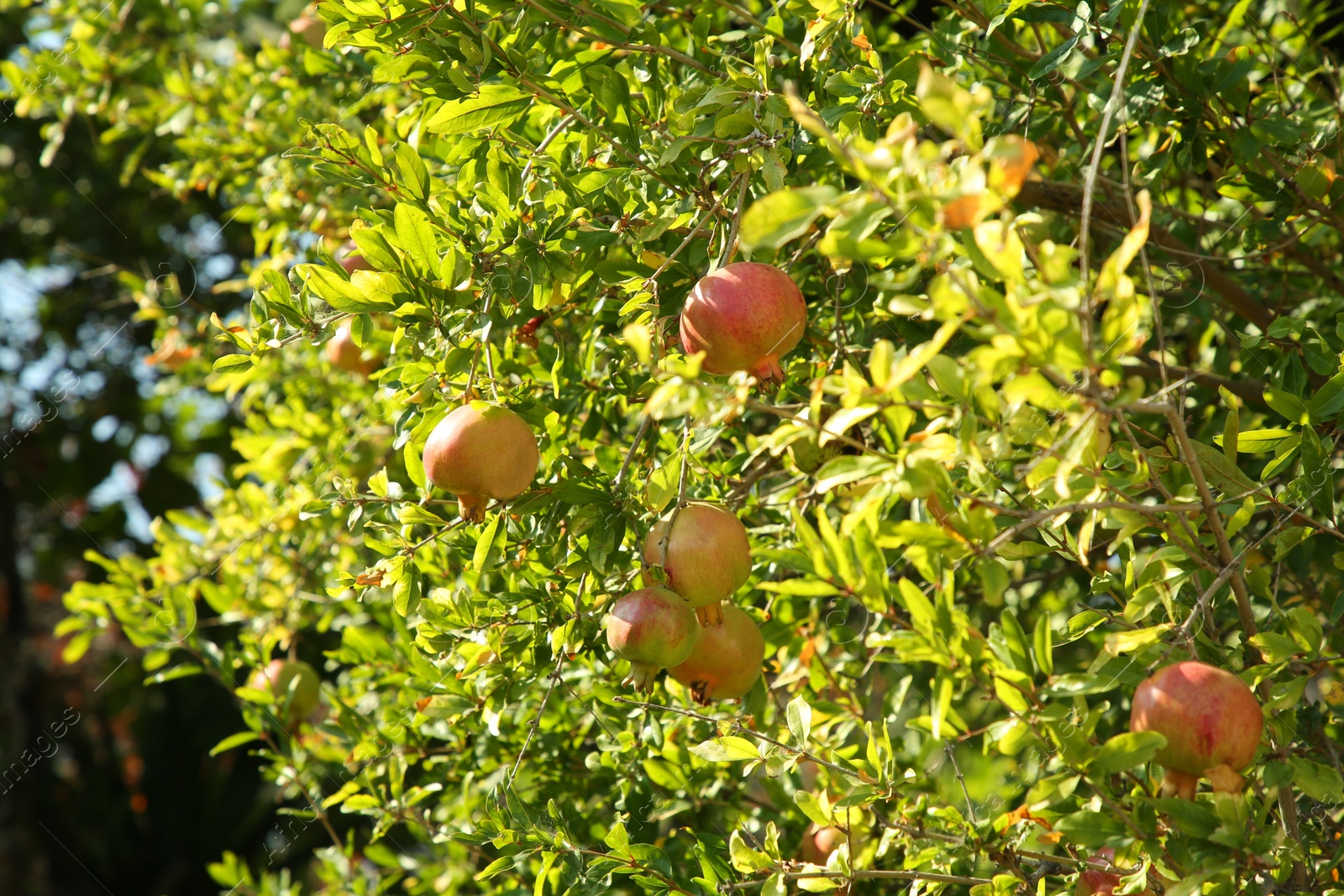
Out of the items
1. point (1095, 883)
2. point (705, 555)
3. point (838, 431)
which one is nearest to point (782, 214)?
point (838, 431)

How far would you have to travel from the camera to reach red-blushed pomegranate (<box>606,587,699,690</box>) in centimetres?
112

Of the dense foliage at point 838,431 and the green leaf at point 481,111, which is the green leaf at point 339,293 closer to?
the dense foliage at point 838,431

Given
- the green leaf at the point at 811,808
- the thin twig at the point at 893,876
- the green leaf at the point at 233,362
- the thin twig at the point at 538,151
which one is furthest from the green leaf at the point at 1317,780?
the green leaf at the point at 233,362

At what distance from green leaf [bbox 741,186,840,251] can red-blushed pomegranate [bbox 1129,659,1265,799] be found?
0.55 metres

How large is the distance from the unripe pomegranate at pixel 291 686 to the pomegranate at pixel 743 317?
1360 millimetres

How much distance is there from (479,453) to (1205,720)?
762 millimetres

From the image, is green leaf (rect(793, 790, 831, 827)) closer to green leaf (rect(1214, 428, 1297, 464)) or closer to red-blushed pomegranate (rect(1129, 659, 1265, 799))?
red-blushed pomegranate (rect(1129, 659, 1265, 799))

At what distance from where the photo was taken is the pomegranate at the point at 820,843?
1.45 m

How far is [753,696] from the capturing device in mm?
1529

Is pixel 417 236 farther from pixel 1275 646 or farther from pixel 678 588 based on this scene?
pixel 1275 646

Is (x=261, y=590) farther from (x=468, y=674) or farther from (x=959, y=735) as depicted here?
(x=959, y=735)

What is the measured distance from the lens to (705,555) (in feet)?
3.74

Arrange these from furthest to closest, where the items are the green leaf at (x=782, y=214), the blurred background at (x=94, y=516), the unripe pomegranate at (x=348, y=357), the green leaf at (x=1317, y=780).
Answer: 1. the blurred background at (x=94, y=516)
2. the unripe pomegranate at (x=348, y=357)
3. the green leaf at (x=1317, y=780)
4. the green leaf at (x=782, y=214)

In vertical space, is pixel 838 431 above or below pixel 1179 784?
above
